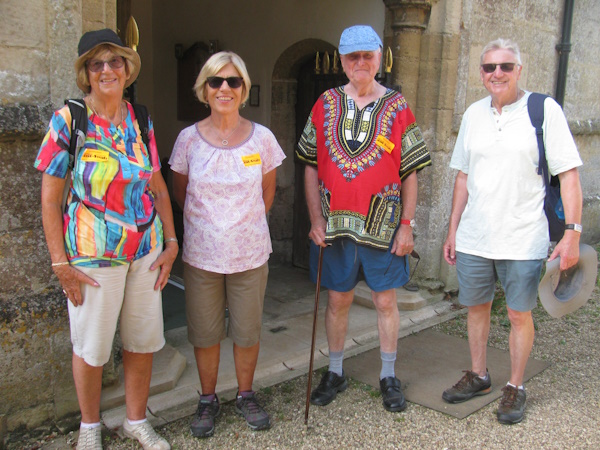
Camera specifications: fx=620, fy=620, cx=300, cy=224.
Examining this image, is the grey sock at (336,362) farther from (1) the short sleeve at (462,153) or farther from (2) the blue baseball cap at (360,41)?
(2) the blue baseball cap at (360,41)

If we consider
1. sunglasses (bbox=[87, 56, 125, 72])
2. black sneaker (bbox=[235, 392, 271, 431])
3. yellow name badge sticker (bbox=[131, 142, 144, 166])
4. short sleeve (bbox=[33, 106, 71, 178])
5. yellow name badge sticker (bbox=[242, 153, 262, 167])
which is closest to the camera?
short sleeve (bbox=[33, 106, 71, 178])

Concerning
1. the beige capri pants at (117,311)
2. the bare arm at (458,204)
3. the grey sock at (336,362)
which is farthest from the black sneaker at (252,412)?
the bare arm at (458,204)

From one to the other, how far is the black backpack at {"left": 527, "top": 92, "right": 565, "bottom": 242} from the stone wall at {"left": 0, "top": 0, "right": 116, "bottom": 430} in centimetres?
216

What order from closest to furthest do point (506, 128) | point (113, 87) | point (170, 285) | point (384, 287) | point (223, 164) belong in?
point (113, 87) → point (223, 164) → point (506, 128) → point (384, 287) → point (170, 285)

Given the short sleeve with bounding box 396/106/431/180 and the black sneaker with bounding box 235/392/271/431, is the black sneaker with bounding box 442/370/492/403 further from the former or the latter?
the short sleeve with bounding box 396/106/431/180

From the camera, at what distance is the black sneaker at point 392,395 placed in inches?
135

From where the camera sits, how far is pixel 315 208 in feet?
11.2

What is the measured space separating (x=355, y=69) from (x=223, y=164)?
0.90m

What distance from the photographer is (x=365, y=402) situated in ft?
11.6

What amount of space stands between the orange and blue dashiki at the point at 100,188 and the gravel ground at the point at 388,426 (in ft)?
3.44

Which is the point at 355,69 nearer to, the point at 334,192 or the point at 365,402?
the point at 334,192

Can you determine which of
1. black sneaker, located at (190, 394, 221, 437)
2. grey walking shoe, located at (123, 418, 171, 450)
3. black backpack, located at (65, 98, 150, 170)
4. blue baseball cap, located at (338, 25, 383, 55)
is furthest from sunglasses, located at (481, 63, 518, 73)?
grey walking shoe, located at (123, 418, 171, 450)

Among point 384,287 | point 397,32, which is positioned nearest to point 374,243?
point 384,287

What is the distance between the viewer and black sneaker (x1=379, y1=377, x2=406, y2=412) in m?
3.43
